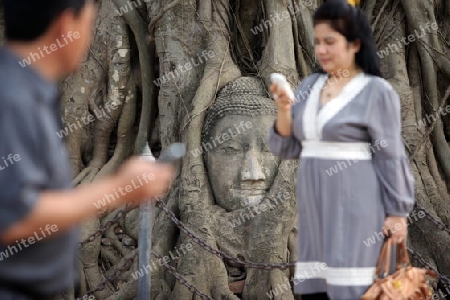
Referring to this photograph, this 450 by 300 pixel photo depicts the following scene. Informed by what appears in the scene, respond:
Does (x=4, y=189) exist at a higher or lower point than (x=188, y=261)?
higher

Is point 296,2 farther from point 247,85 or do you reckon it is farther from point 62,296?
point 62,296

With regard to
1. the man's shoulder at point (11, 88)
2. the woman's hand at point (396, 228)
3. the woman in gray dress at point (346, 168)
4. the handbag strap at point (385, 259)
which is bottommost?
the handbag strap at point (385, 259)

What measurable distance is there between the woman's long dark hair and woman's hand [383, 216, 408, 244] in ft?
1.73

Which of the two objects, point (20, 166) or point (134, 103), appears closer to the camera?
point (20, 166)

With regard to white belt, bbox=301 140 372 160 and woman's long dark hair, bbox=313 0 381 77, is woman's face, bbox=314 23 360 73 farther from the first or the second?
white belt, bbox=301 140 372 160

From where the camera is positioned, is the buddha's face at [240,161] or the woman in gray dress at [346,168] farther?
the buddha's face at [240,161]

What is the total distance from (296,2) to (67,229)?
15.0ft

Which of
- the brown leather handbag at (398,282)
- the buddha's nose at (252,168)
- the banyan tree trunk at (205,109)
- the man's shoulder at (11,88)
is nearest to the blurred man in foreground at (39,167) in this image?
the man's shoulder at (11,88)

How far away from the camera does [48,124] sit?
1388 mm

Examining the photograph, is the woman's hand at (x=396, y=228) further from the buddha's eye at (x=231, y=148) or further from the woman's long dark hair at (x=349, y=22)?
the buddha's eye at (x=231, y=148)

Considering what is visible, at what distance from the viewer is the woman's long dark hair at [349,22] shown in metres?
2.39

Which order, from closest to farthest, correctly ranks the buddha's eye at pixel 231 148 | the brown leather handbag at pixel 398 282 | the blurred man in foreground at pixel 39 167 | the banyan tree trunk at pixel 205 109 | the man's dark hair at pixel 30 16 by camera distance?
1. the blurred man in foreground at pixel 39 167
2. the man's dark hair at pixel 30 16
3. the brown leather handbag at pixel 398 282
4. the banyan tree trunk at pixel 205 109
5. the buddha's eye at pixel 231 148

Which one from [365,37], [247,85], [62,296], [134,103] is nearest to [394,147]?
[365,37]

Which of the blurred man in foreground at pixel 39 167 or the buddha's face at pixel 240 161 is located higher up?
the blurred man in foreground at pixel 39 167
